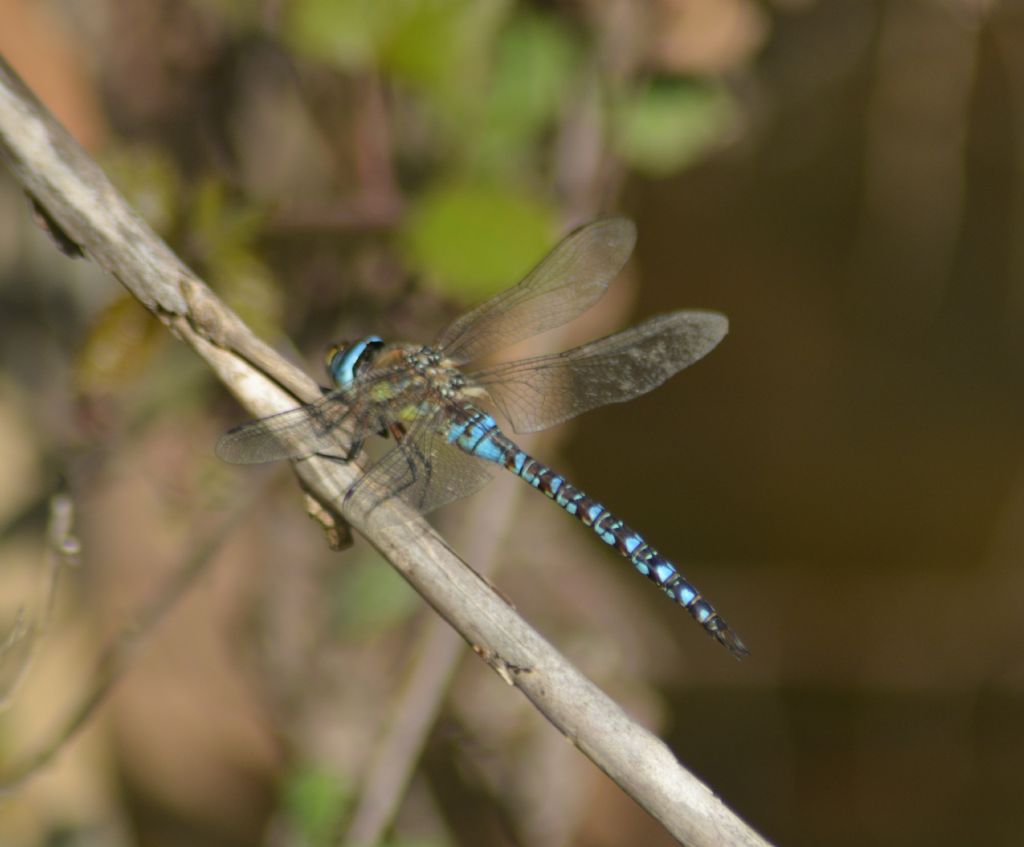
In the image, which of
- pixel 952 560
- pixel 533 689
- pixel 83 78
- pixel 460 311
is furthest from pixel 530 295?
pixel 952 560

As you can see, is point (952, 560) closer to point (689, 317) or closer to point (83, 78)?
point (689, 317)

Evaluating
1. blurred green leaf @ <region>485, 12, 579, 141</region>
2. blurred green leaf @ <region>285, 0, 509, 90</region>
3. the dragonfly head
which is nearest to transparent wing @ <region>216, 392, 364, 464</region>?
the dragonfly head

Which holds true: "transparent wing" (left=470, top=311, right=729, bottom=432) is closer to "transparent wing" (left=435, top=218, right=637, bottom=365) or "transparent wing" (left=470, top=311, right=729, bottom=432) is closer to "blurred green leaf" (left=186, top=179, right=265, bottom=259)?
"transparent wing" (left=435, top=218, right=637, bottom=365)

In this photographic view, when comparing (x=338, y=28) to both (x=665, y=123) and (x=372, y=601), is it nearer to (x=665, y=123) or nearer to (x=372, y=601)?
(x=665, y=123)

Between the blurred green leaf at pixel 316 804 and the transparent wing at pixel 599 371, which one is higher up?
the transparent wing at pixel 599 371

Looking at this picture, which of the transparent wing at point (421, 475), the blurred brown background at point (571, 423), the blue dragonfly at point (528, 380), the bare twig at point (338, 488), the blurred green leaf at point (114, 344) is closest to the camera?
the bare twig at point (338, 488)

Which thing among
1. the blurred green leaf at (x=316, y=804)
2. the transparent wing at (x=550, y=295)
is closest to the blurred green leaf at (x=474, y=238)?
the transparent wing at (x=550, y=295)

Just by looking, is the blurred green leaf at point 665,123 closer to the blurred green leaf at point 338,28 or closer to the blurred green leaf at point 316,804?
the blurred green leaf at point 338,28

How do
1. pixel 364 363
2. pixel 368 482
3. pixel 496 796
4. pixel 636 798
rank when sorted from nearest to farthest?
pixel 636 798
pixel 368 482
pixel 364 363
pixel 496 796
